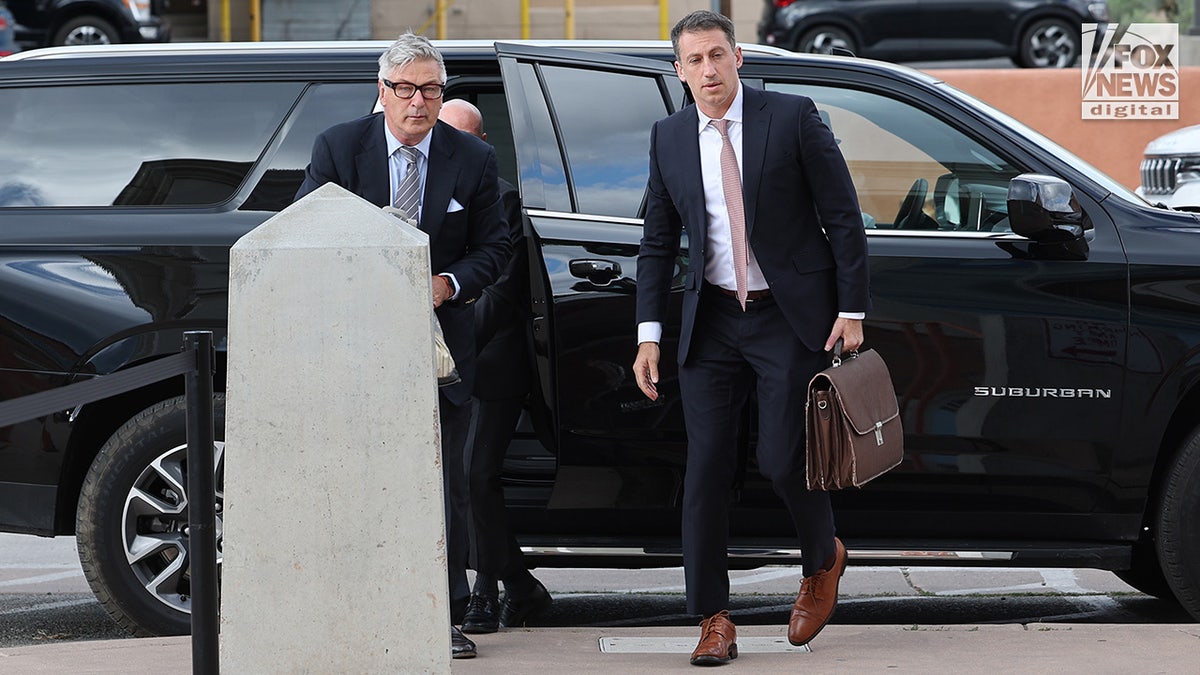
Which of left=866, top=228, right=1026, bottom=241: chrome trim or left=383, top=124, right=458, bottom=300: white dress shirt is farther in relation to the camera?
left=866, top=228, right=1026, bottom=241: chrome trim

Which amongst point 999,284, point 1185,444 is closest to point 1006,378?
point 999,284

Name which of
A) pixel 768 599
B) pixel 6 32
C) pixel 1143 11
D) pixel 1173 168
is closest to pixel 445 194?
pixel 768 599

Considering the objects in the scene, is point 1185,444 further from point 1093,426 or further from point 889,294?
point 889,294

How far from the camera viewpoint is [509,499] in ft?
18.4

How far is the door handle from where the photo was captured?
5453 mm

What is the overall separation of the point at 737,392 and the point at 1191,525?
1646 millimetres

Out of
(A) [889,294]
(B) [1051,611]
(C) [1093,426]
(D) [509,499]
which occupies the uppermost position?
(A) [889,294]

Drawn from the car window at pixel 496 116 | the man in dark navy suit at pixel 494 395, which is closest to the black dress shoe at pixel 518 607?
the man in dark navy suit at pixel 494 395

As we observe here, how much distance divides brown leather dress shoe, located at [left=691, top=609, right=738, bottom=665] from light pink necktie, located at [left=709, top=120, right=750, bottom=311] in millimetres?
935

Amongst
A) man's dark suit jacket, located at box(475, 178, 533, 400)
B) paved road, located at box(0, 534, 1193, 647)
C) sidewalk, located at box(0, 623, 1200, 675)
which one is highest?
man's dark suit jacket, located at box(475, 178, 533, 400)

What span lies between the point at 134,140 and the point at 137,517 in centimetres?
128

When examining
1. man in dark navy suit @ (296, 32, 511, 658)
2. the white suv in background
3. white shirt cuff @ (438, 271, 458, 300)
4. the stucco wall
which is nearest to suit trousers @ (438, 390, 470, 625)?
man in dark navy suit @ (296, 32, 511, 658)

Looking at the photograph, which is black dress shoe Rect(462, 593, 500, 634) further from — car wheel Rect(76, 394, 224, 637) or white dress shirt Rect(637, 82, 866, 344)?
white dress shirt Rect(637, 82, 866, 344)

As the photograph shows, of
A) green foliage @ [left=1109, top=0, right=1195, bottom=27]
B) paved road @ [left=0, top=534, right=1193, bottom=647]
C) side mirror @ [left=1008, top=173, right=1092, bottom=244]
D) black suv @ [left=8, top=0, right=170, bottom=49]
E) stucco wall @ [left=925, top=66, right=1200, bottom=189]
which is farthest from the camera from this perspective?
green foliage @ [left=1109, top=0, right=1195, bottom=27]
